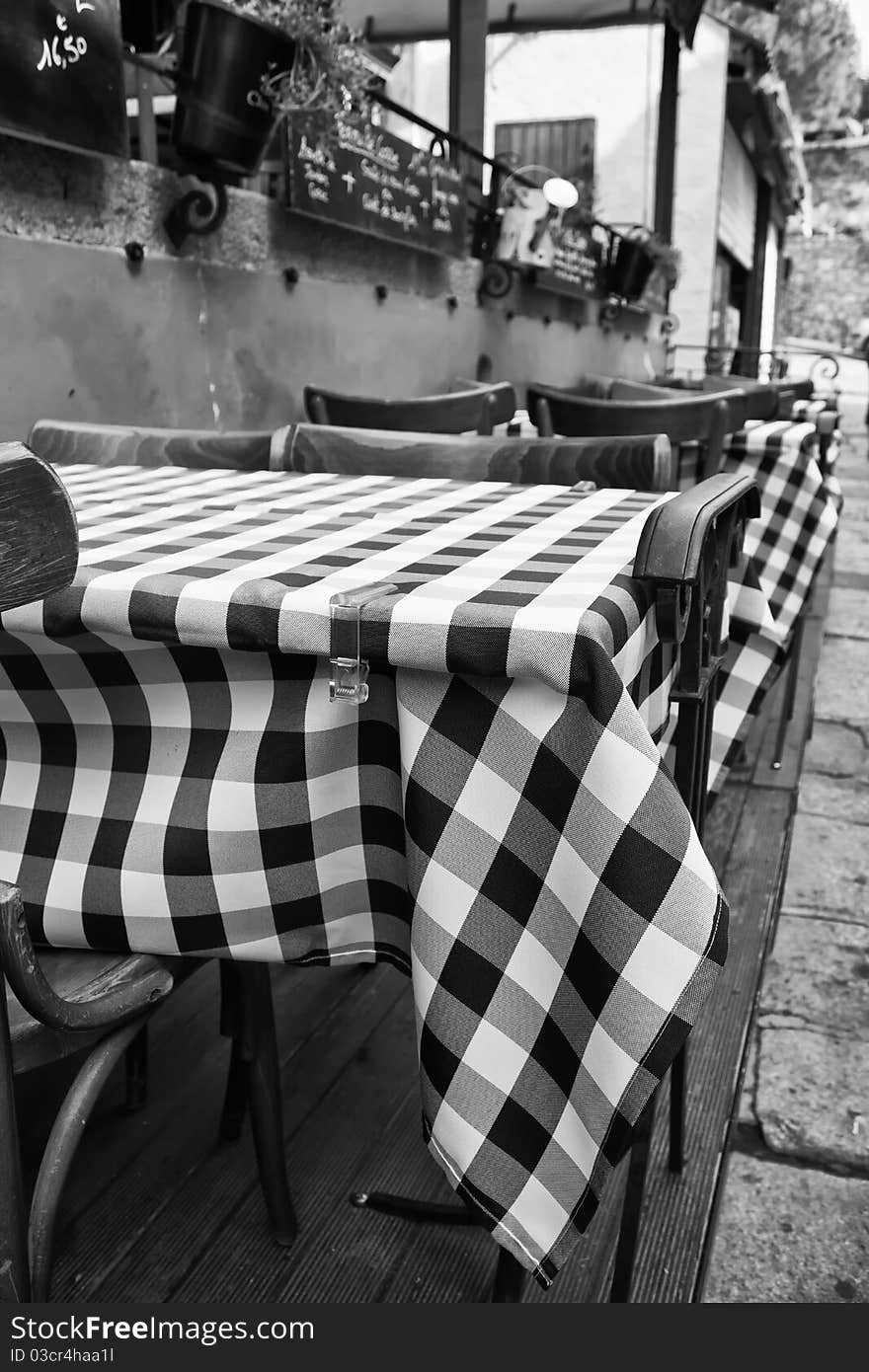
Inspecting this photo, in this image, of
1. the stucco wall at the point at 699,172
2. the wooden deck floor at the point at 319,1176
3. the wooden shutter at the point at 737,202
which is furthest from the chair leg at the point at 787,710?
the wooden shutter at the point at 737,202

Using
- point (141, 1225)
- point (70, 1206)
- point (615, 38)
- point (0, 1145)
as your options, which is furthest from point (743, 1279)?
point (615, 38)

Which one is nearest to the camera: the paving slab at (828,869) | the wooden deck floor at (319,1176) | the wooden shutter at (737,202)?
the wooden deck floor at (319,1176)

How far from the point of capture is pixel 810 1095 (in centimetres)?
169

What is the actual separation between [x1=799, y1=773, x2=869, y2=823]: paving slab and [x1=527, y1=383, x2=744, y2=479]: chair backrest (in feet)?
2.76

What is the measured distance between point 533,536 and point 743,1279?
89 centimetres

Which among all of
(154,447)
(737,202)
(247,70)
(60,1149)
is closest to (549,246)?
(247,70)

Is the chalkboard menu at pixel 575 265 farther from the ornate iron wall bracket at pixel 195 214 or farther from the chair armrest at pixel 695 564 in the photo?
the chair armrest at pixel 695 564

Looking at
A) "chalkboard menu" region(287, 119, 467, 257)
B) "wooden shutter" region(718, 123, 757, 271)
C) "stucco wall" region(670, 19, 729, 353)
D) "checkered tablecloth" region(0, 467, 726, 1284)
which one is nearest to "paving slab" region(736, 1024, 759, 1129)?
"checkered tablecloth" region(0, 467, 726, 1284)

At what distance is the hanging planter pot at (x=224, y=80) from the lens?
2.77 metres

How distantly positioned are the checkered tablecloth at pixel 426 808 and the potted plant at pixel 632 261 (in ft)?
21.2

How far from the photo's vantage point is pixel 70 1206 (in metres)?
1.47

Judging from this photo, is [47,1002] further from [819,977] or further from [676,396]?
[676,396]

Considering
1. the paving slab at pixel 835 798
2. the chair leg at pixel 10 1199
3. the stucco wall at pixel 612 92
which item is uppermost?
the stucco wall at pixel 612 92

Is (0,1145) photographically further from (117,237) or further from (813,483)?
(117,237)
